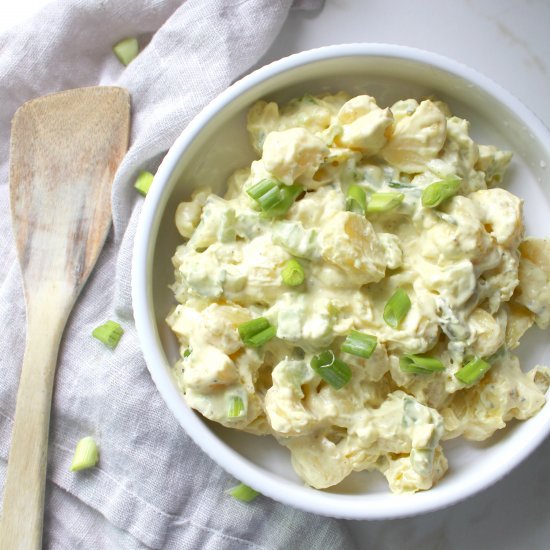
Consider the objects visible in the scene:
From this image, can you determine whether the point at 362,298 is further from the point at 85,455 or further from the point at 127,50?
the point at 127,50

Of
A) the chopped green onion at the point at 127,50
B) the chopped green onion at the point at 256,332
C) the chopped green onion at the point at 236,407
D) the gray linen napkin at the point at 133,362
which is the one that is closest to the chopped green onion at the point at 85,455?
the gray linen napkin at the point at 133,362

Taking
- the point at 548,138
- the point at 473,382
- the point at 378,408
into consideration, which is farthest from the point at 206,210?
the point at 548,138

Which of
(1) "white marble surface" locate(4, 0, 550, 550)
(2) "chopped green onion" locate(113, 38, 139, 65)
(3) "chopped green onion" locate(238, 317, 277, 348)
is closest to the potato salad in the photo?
(3) "chopped green onion" locate(238, 317, 277, 348)

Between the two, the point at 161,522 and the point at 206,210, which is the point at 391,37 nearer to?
the point at 206,210

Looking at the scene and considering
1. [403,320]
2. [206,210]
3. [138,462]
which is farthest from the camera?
[138,462]

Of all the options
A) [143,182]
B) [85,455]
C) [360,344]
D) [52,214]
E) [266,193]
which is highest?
[266,193]

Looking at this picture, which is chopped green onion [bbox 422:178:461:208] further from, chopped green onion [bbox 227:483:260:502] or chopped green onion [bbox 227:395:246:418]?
chopped green onion [bbox 227:483:260:502]

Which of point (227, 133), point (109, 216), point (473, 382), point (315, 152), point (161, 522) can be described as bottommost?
point (161, 522)

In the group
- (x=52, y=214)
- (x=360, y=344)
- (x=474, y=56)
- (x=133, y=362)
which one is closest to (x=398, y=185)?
(x=360, y=344)
